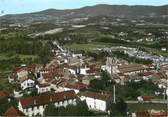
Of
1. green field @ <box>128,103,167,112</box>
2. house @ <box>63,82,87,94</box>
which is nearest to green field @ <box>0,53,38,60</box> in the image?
house @ <box>63,82,87,94</box>

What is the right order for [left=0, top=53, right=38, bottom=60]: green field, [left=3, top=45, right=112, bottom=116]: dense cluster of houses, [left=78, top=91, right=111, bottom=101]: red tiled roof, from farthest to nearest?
[left=0, top=53, right=38, bottom=60]: green field → [left=78, top=91, right=111, bottom=101]: red tiled roof → [left=3, top=45, right=112, bottom=116]: dense cluster of houses

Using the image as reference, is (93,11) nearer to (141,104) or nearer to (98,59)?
(98,59)

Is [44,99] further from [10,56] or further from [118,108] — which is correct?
[10,56]

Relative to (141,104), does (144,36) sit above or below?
below

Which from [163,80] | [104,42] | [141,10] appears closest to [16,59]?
[163,80]

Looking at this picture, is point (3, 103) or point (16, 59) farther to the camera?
point (16, 59)

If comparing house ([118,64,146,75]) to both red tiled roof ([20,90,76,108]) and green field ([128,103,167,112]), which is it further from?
red tiled roof ([20,90,76,108])

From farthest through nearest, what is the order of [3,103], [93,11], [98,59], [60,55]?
[93,11], [60,55], [98,59], [3,103]

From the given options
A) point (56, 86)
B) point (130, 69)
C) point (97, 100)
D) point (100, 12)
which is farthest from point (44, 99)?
point (100, 12)
